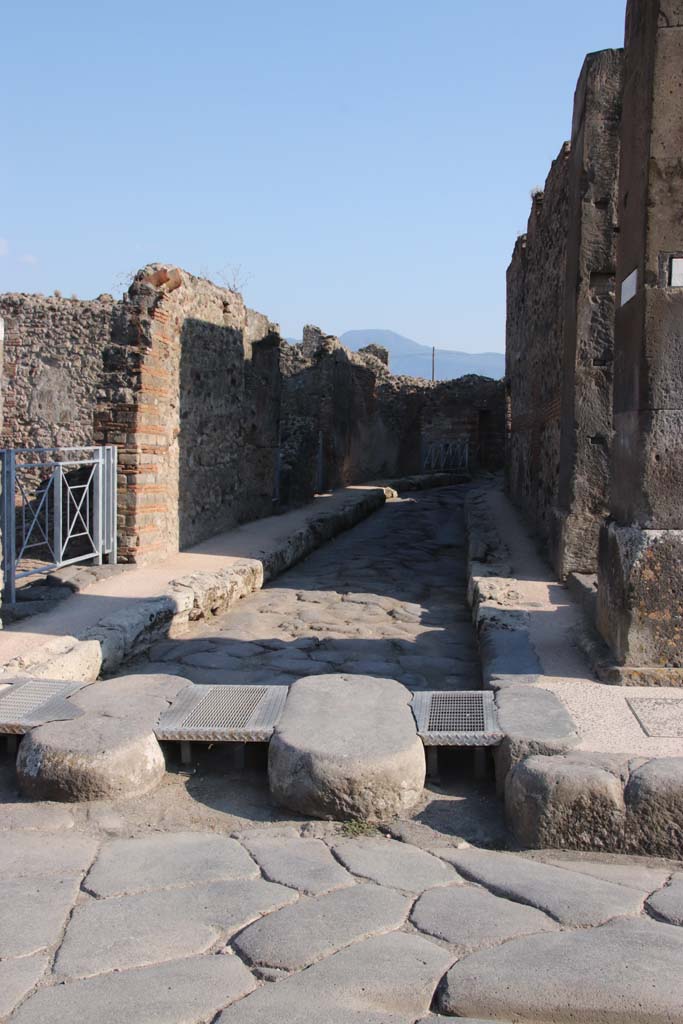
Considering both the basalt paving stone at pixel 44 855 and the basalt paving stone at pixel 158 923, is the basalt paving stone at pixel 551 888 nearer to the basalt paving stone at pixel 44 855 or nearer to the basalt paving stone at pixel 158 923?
the basalt paving stone at pixel 158 923

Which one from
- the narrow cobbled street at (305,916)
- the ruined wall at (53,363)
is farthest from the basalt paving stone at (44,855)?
the ruined wall at (53,363)

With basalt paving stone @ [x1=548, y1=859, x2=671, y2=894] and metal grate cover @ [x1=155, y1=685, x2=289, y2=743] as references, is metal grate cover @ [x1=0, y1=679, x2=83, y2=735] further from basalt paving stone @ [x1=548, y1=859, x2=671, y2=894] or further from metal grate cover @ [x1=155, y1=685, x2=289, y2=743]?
basalt paving stone @ [x1=548, y1=859, x2=671, y2=894]

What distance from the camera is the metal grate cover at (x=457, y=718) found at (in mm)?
3619

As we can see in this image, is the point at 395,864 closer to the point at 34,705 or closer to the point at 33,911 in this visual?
the point at 33,911

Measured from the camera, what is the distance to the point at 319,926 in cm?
254

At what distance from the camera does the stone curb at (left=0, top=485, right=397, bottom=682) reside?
511 cm


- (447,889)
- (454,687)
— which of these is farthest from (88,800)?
(454,687)

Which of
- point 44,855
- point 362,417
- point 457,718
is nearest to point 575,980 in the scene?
point 457,718

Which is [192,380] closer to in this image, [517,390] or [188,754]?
[517,390]

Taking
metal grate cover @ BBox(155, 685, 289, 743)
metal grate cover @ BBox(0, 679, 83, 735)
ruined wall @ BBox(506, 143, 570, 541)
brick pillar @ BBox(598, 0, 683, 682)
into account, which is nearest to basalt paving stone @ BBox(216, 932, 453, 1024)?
metal grate cover @ BBox(155, 685, 289, 743)

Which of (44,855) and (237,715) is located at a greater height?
(237,715)

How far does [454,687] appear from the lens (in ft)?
17.1

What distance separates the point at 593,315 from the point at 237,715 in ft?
15.8

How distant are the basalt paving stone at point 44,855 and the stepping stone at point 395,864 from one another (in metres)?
0.84
